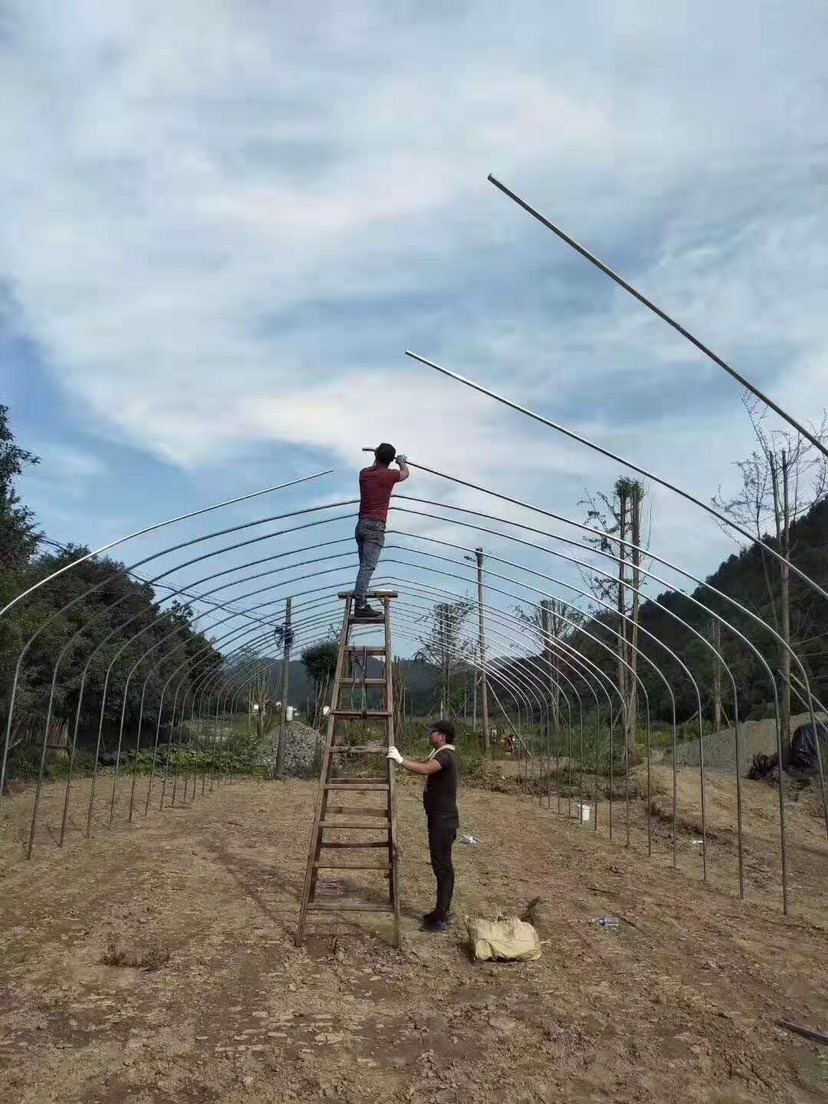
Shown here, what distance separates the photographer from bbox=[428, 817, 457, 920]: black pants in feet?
24.5

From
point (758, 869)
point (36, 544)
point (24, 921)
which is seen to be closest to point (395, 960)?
point (24, 921)

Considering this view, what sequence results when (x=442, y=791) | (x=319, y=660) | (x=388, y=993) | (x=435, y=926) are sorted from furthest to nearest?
(x=319, y=660) → (x=435, y=926) → (x=442, y=791) → (x=388, y=993)

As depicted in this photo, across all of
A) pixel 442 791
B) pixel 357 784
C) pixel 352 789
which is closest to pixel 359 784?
pixel 357 784

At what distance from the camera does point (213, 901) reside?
8.66 meters

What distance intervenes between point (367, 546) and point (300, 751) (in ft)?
61.0

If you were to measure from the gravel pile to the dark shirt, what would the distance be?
17189mm

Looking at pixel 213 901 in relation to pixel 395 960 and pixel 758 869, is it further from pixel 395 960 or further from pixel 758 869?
pixel 758 869

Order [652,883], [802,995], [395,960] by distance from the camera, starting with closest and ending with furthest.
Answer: [802,995] < [395,960] < [652,883]

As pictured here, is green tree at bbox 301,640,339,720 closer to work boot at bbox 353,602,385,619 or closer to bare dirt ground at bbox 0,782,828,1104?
bare dirt ground at bbox 0,782,828,1104

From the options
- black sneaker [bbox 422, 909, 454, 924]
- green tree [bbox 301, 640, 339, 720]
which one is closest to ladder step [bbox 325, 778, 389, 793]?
black sneaker [bbox 422, 909, 454, 924]

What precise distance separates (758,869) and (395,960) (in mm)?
7088

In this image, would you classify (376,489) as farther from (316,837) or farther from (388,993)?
(388,993)

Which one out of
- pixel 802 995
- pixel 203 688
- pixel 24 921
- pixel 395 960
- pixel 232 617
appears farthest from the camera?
pixel 203 688

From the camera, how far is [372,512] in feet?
29.0
